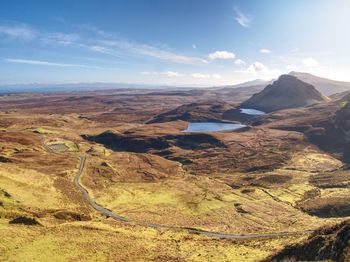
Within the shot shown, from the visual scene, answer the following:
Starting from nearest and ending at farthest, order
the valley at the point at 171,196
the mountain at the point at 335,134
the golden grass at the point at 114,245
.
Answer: the golden grass at the point at 114,245
the valley at the point at 171,196
the mountain at the point at 335,134

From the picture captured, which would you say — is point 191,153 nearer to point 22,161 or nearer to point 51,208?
point 22,161

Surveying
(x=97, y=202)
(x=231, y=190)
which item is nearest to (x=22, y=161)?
(x=97, y=202)

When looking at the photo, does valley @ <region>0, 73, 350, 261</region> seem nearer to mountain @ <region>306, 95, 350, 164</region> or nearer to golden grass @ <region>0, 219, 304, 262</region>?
golden grass @ <region>0, 219, 304, 262</region>

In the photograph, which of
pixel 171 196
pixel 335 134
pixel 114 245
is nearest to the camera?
pixel 114 245

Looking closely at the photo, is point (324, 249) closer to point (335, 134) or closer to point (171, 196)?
point (171, 196)

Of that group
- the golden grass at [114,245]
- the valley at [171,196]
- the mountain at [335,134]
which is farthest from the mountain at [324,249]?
the mountain at [335,134]

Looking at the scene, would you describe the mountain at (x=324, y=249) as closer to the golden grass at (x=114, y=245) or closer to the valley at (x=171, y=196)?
the valley at (x=171, y=196)

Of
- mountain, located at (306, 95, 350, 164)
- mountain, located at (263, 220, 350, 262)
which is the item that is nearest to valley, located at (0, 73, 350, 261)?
mountain, located at (306, 95, 350, 164)

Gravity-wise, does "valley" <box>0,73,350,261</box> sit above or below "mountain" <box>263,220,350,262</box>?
below

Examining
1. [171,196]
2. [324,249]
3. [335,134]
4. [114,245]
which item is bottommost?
[171,196]

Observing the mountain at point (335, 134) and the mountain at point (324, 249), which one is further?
the mountain at point (335, 134)

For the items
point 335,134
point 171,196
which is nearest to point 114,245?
point 171,196
